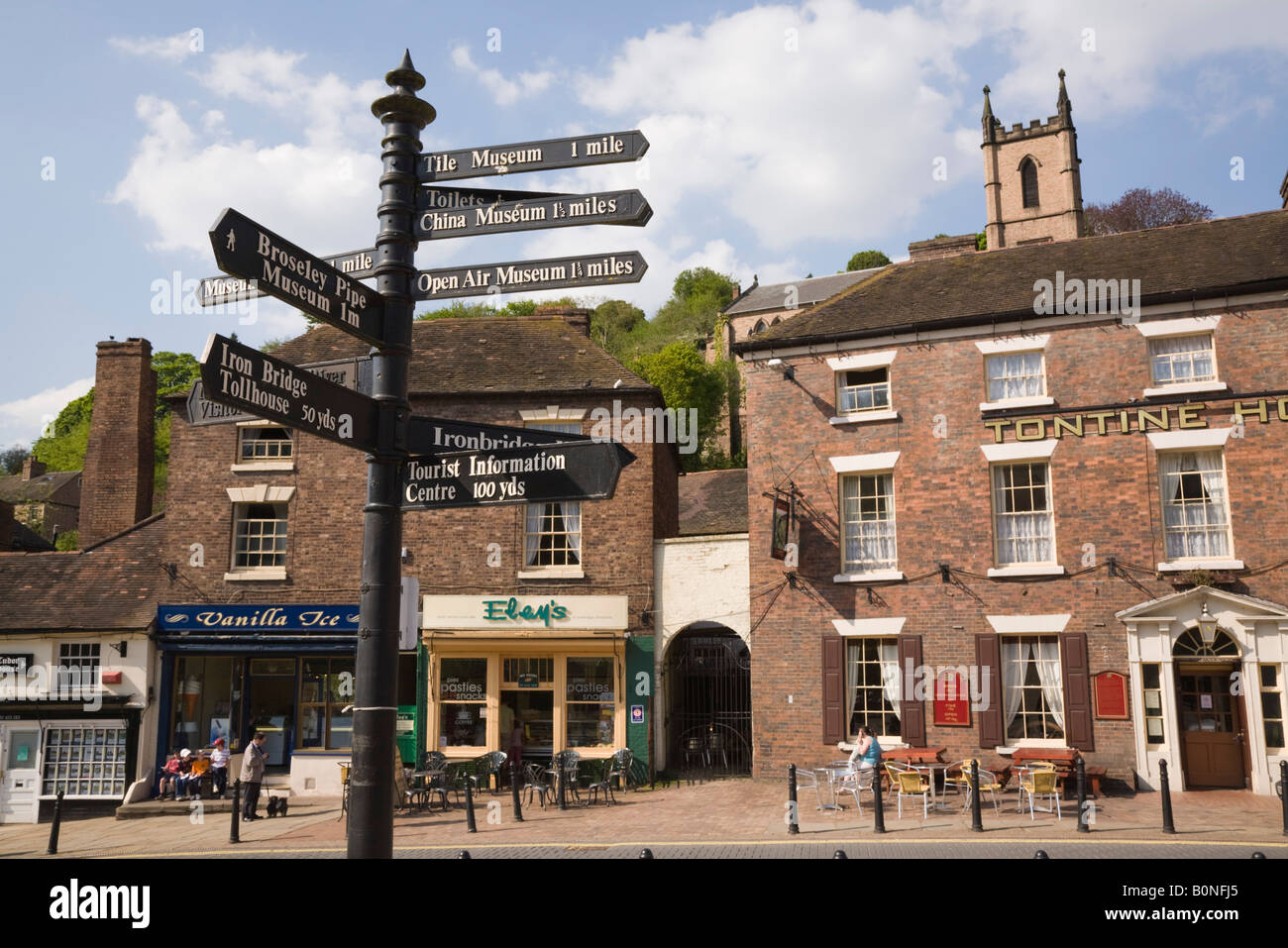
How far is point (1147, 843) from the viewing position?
12.1 meters

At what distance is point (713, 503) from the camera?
2723cm

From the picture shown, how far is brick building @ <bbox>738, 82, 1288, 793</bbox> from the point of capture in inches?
651

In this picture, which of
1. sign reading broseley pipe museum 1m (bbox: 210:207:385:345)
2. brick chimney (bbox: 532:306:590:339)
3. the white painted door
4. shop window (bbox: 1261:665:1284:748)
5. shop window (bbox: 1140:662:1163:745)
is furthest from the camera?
brick chimney (bbox: 532:306:590:339)

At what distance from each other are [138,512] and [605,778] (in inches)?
573

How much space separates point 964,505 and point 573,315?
11871 millimetres

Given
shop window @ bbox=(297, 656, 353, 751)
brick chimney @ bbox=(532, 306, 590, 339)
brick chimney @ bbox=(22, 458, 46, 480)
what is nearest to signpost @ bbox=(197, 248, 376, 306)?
shop window @ bbox=(297, 656, 353, 751)

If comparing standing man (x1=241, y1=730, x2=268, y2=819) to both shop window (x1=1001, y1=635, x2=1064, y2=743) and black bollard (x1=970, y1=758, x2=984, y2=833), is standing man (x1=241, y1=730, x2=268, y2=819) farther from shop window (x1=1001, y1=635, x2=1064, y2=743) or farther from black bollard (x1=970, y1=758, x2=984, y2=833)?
shop window (x1=1001, y1=635, x2=1064, y2=743)

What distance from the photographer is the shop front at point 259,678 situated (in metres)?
21.2

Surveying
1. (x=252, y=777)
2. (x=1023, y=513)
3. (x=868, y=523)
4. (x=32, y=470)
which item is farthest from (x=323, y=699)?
(x=32, y=470)

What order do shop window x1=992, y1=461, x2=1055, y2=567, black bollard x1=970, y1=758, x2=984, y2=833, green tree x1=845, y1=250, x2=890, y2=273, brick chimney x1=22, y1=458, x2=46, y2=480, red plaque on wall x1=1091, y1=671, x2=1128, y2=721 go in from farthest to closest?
1. green tree x1=845, y1=250, x2=890, y2=273
2. brick chimney x1=22, y1=458, x2=46, y2=480
3. shop window x1=992, y1=461, x2=1055, y2=567
4. red plaque on wall x1=1091, y1=671, x2=1128, y2=721
5. black bollard x1=970, y1=758, x2=984, y2=833

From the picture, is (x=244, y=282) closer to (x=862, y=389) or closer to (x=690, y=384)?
(x=862, y=389)

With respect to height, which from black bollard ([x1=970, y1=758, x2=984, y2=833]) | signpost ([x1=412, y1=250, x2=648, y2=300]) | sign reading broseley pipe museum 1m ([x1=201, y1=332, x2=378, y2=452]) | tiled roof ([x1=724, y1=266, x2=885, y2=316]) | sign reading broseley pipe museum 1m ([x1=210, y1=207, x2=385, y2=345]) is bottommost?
black bollard ([x1=970, y1=758, x2=984, y2=833])

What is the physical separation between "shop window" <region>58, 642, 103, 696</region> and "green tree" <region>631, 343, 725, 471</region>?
36.4 meters
